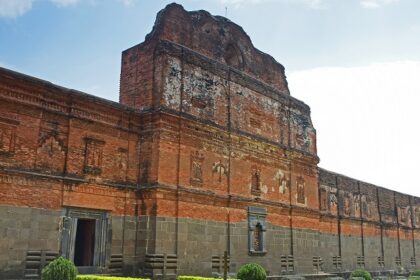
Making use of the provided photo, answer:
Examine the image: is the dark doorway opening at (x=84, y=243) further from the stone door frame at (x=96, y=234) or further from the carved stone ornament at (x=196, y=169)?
the carved stone ornament at (x=196, y=169)

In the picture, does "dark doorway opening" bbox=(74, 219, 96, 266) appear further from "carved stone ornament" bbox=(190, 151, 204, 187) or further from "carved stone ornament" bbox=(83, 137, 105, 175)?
"carved stone ornament" bbox=(190, 151, 204, 187)

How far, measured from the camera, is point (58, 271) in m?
10.8

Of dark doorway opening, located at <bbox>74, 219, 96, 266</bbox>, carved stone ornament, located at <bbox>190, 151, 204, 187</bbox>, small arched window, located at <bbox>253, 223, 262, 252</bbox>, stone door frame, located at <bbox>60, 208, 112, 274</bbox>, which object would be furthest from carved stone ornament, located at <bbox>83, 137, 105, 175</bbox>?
small arched window, located at <bbox>253, 223, 262, 252</bbox>

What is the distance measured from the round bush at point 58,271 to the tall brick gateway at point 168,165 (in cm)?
95

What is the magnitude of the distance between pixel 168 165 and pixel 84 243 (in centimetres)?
336

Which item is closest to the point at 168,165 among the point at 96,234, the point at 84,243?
the point at 96,234

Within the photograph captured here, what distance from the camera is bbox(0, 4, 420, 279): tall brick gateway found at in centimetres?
1207

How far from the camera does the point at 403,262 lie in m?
30.5

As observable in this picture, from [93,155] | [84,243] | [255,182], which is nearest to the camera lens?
[93,155]

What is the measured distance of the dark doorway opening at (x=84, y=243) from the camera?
13445 mm

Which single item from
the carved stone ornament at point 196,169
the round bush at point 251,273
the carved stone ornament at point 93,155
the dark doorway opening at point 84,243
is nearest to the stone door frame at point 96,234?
the dark doorway opening at point 84,243

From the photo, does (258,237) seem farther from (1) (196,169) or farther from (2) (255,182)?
(1) (196,169)

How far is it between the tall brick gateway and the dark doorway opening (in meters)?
0.05

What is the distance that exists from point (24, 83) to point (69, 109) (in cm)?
145
